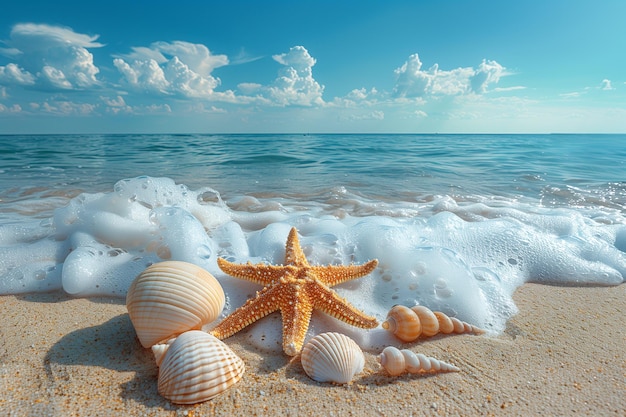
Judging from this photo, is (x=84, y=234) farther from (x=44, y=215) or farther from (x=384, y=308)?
(x=384, y=308)

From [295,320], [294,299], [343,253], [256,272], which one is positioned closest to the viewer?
[295,320]

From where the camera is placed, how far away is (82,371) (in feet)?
5.99

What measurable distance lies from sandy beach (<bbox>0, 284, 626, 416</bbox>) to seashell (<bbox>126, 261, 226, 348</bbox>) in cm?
21

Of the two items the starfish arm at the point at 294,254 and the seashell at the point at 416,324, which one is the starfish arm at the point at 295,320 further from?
the seashell at the point at 416,324

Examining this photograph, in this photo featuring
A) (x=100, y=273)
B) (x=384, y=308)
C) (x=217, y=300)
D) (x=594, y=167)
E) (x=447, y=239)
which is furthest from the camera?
(x=594, y=167)

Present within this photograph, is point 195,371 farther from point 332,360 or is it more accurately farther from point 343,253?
point 343,253

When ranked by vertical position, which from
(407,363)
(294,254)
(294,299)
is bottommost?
(407,363)

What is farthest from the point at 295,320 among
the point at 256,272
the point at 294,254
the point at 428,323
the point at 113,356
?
the point at 113,356

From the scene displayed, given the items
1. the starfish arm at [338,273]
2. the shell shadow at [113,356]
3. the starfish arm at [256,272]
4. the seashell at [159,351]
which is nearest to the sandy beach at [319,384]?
the shell shadow at [113,356]

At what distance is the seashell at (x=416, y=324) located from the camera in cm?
218

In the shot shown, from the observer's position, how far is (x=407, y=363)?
6.10 ft

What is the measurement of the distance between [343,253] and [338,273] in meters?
0.78

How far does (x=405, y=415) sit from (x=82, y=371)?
5.51 ft

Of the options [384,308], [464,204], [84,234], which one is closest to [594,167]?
[464,204]
